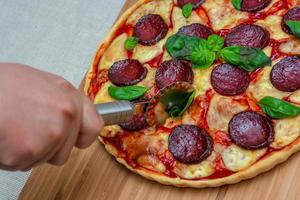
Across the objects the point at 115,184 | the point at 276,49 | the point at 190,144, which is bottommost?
the point at 115,184

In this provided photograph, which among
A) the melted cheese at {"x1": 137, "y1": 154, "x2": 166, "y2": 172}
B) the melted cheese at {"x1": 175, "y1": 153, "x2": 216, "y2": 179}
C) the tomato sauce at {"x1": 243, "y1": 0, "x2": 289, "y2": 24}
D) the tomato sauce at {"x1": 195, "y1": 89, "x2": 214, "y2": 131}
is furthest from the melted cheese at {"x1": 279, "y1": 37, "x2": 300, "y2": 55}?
the melted cheese at {"x1": 137, "y1": 154, "x2": 166, "y2": 172}

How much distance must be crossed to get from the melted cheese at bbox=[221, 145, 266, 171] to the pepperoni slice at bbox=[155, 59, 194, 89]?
0.77 feet

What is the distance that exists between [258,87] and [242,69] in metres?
0.06

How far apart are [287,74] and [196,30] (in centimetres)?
31

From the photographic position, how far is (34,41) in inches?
81.9

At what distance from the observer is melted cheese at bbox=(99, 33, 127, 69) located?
165 cm

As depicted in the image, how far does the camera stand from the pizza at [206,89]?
4.42 ft

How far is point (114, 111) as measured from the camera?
1.21m

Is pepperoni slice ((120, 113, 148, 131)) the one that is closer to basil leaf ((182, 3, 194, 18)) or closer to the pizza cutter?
the pizza cutter

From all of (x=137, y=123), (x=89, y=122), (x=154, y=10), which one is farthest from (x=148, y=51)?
(x=89, y=122)

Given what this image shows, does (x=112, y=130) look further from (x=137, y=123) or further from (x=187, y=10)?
(x=187, y=10)

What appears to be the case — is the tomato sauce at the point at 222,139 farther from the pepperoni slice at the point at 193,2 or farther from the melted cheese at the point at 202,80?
the pepperoni slice at the point at 193,2

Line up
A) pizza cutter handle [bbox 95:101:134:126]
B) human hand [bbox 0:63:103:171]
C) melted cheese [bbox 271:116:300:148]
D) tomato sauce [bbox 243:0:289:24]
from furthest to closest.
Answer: tomato sauce [bbox 243:0:289:24] < melted cheese [bbox 271:116:300:148] < pizza cutter handle [bbox 95:101:134:126] < human hand [bbox 0:63:103:171]

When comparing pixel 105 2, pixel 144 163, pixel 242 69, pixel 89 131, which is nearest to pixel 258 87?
pixel 242 69
